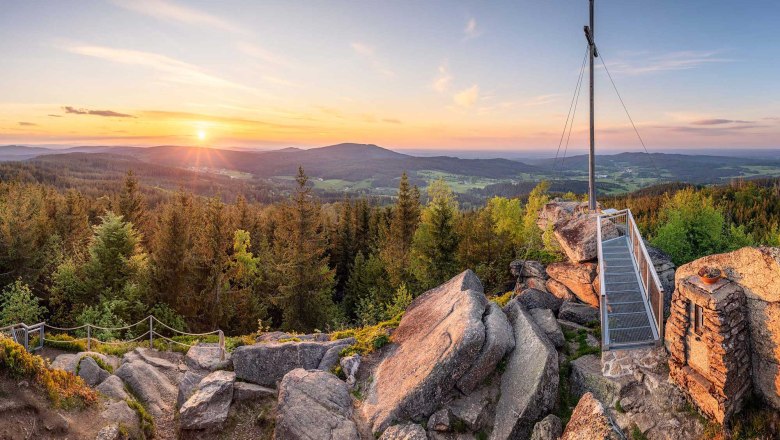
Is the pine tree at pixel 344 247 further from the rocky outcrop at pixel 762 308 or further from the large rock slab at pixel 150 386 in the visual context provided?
the rocky outcrop at pixel 762 308

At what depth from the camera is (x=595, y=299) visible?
16.4 meters

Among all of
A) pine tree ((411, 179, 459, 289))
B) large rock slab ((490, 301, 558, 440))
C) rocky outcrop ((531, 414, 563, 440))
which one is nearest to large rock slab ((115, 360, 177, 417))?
large rock slab ((490, 301, 558, 440))

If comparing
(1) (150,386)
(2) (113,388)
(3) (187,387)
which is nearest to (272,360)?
(3) (187,387)

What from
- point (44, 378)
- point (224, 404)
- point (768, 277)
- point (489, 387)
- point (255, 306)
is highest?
point (768, 277)

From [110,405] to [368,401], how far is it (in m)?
7.90

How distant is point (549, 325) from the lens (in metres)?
13.7

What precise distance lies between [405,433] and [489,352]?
11.4ft

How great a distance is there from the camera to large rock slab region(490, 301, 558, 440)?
10727 millimetres

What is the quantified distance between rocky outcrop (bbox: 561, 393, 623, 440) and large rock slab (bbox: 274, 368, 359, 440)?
233 inches

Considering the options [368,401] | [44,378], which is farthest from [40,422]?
[368,401]

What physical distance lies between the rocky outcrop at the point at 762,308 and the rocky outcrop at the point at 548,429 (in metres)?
4.60

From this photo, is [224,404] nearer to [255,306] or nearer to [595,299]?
[595,299]

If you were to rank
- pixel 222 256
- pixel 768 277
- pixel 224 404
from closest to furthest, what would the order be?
1. pixel 768 277
2. pixel 224 404
3. pixel 222 256

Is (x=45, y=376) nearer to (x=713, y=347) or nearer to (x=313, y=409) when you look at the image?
(x=313, y=409)
